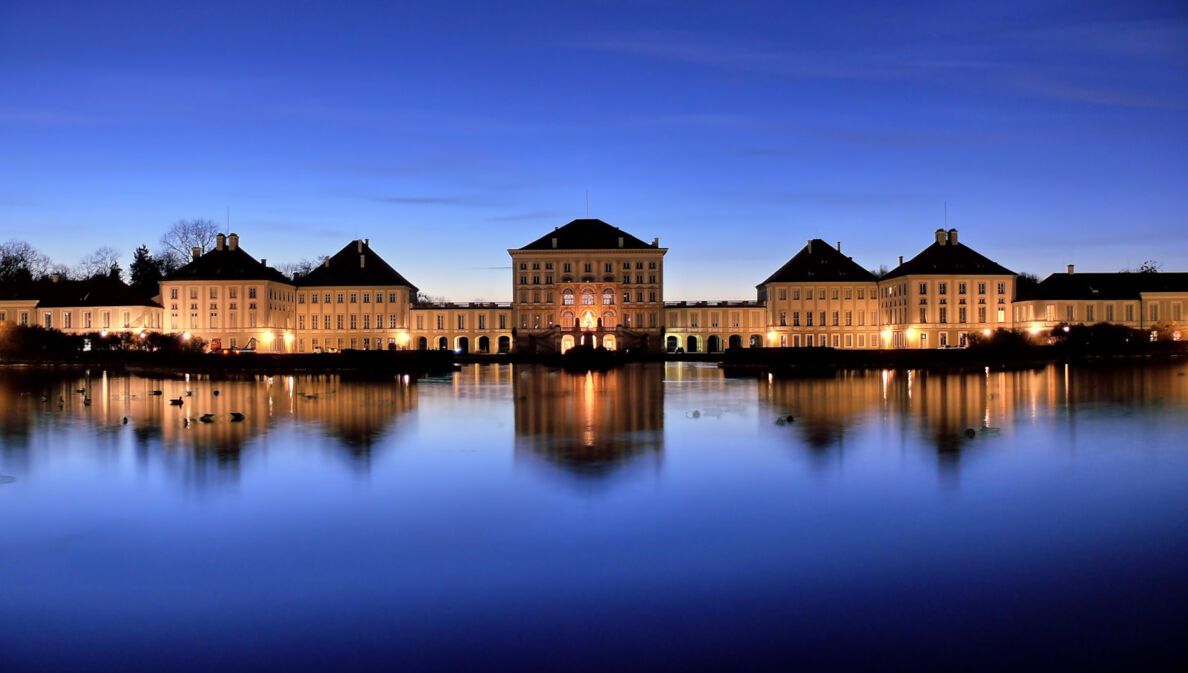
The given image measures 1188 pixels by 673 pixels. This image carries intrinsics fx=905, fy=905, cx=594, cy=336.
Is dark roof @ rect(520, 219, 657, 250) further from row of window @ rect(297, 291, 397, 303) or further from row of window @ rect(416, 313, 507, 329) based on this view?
row of window @ rect(297, 291, 397, 303)

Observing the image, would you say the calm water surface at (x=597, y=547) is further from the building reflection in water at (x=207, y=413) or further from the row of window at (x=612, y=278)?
the row of window at (x=612, y=278)

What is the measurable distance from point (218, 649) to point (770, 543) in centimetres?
577

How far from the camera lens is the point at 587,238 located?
275ft

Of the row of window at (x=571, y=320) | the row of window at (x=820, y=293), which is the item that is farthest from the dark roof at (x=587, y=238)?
the row of window at (x=820, y=293)

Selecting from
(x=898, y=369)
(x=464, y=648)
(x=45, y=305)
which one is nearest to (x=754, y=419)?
(x=464, y=648)

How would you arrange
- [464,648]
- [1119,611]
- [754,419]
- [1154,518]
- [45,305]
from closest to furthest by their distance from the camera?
[464,648], [1119,611], [1154,518], [754,419], [45,305]

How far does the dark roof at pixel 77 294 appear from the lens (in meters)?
76.9

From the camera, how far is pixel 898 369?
5172 cm

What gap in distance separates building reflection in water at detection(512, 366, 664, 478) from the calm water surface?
0.18 metres

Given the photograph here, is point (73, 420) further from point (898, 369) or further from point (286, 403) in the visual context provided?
point (898, 369)

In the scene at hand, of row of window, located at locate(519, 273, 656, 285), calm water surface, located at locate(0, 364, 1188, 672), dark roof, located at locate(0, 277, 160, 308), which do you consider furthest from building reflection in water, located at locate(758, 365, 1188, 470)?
dark roof, located at locate(0, 277, 160, 308)

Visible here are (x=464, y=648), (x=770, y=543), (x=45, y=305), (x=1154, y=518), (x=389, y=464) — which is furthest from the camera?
(x=45, y=305)

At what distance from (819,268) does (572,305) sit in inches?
905

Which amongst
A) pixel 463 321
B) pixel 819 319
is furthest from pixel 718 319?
pixel 463 321
